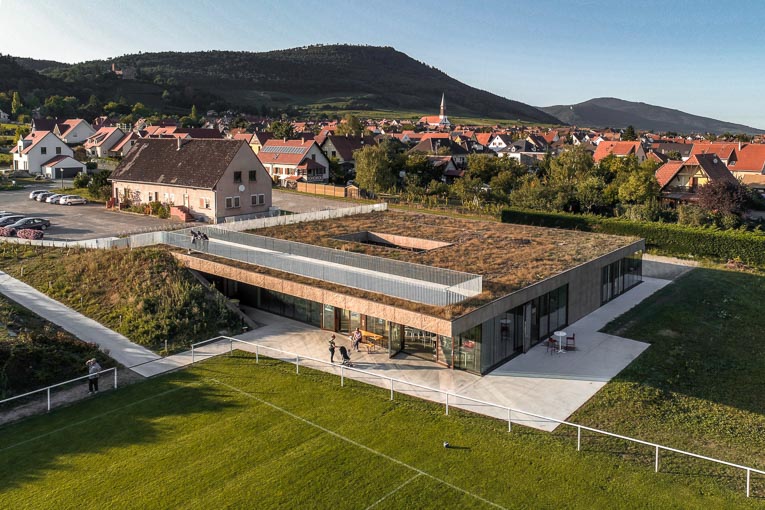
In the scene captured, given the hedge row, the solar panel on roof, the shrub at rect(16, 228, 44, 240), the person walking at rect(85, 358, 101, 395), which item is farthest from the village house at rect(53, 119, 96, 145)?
the person walking at rect(85, 358, 101, 395)

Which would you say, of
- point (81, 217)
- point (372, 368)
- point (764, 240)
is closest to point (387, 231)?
point (372, 368)

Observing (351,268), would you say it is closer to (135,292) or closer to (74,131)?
(135,292)

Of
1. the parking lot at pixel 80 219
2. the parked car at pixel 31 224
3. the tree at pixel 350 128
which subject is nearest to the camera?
the parked car at pixel 31 224

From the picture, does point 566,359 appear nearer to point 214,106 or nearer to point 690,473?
point 690,473

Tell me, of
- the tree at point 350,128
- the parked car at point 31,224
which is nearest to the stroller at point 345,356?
the parked car at point 31,224

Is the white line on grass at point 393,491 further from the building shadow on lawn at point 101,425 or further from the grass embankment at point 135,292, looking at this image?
the grass embankment at point 135,292

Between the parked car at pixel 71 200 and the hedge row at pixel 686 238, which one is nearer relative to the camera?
the hedge row at pixel 686 238
